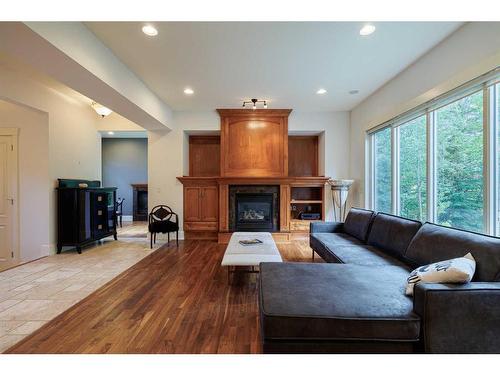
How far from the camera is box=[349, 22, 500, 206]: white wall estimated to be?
→ 7.09 ft

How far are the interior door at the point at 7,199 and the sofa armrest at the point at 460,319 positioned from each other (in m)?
5.76

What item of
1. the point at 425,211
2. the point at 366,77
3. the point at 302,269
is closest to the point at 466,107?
the point at 425,211

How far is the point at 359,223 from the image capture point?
3.44m

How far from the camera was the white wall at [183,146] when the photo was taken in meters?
5.32

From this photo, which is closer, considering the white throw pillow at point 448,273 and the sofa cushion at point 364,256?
the white throw pillow at point 448,273

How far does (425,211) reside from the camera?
307 centimetres

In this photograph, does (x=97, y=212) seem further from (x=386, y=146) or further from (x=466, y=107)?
(x=466, y=107)

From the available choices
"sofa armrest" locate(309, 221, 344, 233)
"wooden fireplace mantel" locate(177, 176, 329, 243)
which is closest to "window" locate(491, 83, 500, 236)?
"sofa armrest" locate(309, 221, 344, 233)

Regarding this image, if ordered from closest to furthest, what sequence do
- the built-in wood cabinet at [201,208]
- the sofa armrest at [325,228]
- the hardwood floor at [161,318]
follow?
the hardwood floor at [161,318] < the sofa armrest at [325,228] < the built-in wood cabinet at [201,208]

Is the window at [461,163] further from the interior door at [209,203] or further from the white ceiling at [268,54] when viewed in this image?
the interior door at [209,203]

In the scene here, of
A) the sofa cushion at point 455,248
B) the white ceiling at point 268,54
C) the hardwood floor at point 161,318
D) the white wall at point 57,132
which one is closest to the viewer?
the sofa cushion at point 455,248

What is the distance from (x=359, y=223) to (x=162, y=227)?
353cm

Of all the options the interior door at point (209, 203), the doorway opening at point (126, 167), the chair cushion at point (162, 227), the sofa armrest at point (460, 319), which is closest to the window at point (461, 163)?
the sofa armrest at point (460, 319)
